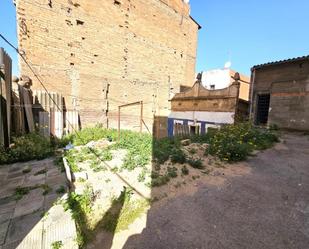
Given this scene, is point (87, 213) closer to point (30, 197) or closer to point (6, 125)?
point (30, 197)

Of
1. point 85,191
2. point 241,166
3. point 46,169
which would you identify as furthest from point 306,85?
point 46,169

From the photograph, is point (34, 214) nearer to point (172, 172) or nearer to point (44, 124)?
point (172, 172)

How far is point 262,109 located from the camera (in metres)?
10.7

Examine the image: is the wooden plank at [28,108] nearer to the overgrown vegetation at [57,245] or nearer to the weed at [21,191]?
the weed at [21,191]

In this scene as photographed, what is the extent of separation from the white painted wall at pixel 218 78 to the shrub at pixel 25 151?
63.0 feet

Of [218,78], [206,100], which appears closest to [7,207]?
[206,100]

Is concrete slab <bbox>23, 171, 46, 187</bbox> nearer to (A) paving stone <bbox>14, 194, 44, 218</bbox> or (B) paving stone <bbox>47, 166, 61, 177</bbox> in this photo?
(B) paving stone <bbox>47, 166, 61, 177</bbox>

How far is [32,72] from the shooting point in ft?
27.4

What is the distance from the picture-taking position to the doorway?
10.4 m

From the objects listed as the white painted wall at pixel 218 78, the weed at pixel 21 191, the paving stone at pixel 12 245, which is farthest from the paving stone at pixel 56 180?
the white painted wall at pixel 218 78

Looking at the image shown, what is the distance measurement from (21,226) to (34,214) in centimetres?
26

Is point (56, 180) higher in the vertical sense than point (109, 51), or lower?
lower

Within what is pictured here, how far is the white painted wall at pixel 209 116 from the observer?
10078 mm

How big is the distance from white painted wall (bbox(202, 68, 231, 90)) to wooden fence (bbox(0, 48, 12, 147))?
19611 millimetres
